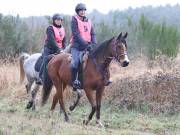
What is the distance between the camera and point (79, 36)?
1082 cm

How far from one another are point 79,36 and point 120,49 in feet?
3.74

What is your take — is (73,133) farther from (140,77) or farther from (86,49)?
(140,77)

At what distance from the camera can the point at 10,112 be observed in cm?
1243

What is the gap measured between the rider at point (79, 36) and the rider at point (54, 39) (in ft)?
4.12

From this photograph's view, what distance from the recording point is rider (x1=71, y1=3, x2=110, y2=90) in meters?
10.8

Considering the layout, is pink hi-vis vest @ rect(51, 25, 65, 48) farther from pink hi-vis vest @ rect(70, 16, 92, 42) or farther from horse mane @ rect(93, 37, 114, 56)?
horse mane @ rect(93, 37, 114, 56)

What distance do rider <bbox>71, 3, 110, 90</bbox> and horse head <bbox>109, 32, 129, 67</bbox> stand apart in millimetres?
691

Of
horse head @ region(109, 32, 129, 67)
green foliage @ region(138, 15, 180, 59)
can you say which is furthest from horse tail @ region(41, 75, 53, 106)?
green foliage @ region(138, 15, 180, 59)

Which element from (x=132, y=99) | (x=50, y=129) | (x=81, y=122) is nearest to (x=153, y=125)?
(x=81, y=122)

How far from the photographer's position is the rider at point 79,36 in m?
10.8

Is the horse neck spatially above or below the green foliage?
above

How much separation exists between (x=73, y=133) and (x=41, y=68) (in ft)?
15.0

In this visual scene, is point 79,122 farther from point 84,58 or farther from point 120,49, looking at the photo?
point 120,49

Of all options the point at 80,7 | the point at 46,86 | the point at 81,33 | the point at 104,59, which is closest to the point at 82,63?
the point at 104,59
